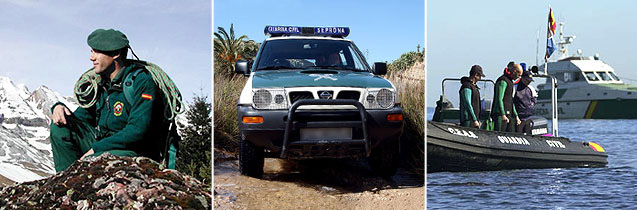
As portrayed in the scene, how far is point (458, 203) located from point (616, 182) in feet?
10.2

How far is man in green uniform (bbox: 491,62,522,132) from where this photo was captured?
8.24 meters

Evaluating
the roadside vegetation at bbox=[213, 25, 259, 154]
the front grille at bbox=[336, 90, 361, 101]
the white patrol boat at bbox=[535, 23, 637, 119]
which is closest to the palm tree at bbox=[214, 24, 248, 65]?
the roadside vegetation at bbox=[213, 25, 259, 154]

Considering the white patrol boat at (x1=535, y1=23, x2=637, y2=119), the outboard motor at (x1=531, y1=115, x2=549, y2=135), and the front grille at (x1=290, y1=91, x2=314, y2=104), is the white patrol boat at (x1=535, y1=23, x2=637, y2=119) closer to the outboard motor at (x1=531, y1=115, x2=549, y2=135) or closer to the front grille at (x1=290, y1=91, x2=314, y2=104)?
the outboard motor at (x1=531, y1=115, x2=549, y2=135)

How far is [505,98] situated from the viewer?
8352 mm

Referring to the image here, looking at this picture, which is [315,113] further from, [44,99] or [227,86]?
[44,99]

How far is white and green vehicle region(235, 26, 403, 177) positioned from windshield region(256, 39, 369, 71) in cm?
2

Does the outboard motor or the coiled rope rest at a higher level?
the coiled rope

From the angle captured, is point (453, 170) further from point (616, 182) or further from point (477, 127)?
point (616, 182)

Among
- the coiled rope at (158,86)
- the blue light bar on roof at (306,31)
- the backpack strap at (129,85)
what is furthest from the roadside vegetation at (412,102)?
the backpack strap at (129,85)

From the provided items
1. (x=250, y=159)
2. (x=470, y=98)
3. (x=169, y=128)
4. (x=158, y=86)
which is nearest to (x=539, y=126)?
(x=470, y=98)

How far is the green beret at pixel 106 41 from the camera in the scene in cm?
534

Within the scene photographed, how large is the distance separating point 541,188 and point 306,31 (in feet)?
16.6

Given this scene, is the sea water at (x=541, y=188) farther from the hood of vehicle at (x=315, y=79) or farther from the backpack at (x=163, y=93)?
the backpack at (x=163, y=93)

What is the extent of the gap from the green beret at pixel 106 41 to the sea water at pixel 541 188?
3.86 m
